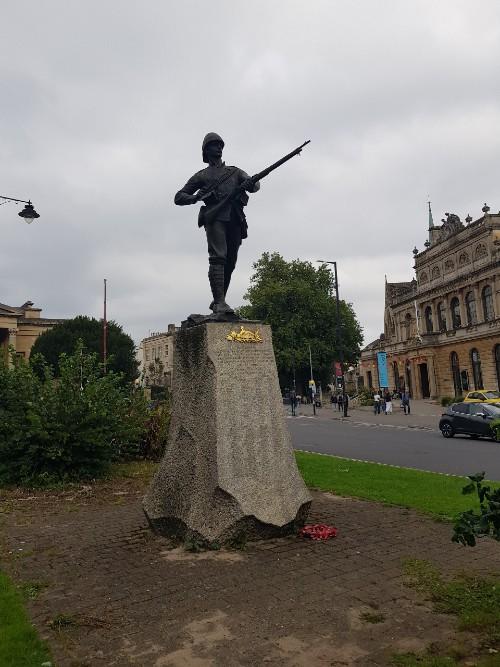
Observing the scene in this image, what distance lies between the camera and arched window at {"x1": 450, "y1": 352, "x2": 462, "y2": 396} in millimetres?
51750

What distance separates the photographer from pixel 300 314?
193ft

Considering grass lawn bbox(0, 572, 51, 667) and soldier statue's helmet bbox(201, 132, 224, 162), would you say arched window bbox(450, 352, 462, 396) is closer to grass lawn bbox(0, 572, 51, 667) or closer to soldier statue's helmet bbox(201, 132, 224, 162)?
soldier statue's helmet bbox(201, 132, 224, 162)

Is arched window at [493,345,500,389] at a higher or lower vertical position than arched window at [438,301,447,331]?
lower

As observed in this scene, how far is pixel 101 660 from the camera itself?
10.9 ft

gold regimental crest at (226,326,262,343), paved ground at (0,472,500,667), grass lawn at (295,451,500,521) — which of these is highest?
gold regimental crest at (226,326,262,343)

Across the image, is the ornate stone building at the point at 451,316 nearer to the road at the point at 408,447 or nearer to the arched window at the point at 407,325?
the arched window at the point at 407,325

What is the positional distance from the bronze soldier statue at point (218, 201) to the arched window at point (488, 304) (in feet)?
148

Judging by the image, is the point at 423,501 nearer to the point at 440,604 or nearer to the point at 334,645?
the point at 440,604

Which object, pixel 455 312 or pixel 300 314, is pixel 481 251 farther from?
pixel 300 314

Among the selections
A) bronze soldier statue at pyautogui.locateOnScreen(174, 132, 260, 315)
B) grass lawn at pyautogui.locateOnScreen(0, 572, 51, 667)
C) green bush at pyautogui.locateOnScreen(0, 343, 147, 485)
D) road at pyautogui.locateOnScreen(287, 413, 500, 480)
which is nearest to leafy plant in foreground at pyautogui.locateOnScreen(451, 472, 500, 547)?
grass lawn at pyautogui.locateOnScreen(0, 572, 51, 667)

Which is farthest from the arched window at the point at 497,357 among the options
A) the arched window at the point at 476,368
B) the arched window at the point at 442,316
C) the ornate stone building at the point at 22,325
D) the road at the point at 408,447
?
the ornate stone building at the point at 22,325

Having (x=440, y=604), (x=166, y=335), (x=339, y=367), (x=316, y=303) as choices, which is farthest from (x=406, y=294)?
(x=440, y=604)

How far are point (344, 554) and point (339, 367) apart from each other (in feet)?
106

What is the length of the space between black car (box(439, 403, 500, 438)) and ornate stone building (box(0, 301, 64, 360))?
54.9 metres
